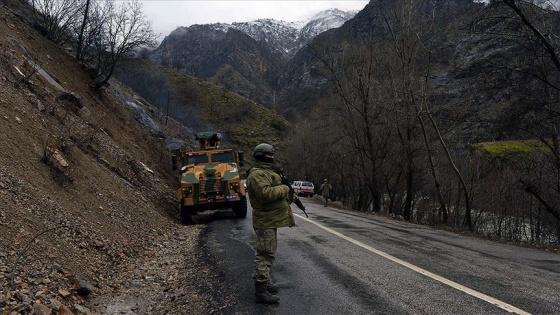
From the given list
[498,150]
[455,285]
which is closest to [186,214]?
[455,285]

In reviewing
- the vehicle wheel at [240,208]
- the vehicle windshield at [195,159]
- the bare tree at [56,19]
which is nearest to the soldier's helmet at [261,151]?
the vehicle wheel at [240,208]

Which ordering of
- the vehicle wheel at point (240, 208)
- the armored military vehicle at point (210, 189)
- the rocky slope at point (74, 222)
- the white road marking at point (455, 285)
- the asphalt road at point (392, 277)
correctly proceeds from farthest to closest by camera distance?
the vehicle wheel at point (240, 208)
the armored military vehicle at point (210, 189)
the rocky slope at point (74, 222)
the asphalt road at point (392, 277)
the white road marking at point (455, 285)

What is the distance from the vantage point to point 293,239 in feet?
31.7

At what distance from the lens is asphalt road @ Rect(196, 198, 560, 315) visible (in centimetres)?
482

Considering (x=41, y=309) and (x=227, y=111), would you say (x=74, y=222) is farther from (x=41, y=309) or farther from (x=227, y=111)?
(x=227, y=111)

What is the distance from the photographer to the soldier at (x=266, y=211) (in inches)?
200

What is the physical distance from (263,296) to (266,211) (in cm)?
98

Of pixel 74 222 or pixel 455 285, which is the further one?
pixel 74 222

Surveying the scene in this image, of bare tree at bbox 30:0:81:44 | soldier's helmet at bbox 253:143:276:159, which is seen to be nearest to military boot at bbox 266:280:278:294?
soldier's helmet at bbox 253:143:276:159

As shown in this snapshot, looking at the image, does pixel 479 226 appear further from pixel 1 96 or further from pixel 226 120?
pixel 226 120

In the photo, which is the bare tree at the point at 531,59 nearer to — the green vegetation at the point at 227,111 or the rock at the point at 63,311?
the rock at the point at 63,311

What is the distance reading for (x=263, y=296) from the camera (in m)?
5.07

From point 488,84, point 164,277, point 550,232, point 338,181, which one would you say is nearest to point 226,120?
point 338,181

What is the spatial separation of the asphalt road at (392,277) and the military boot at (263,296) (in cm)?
6
